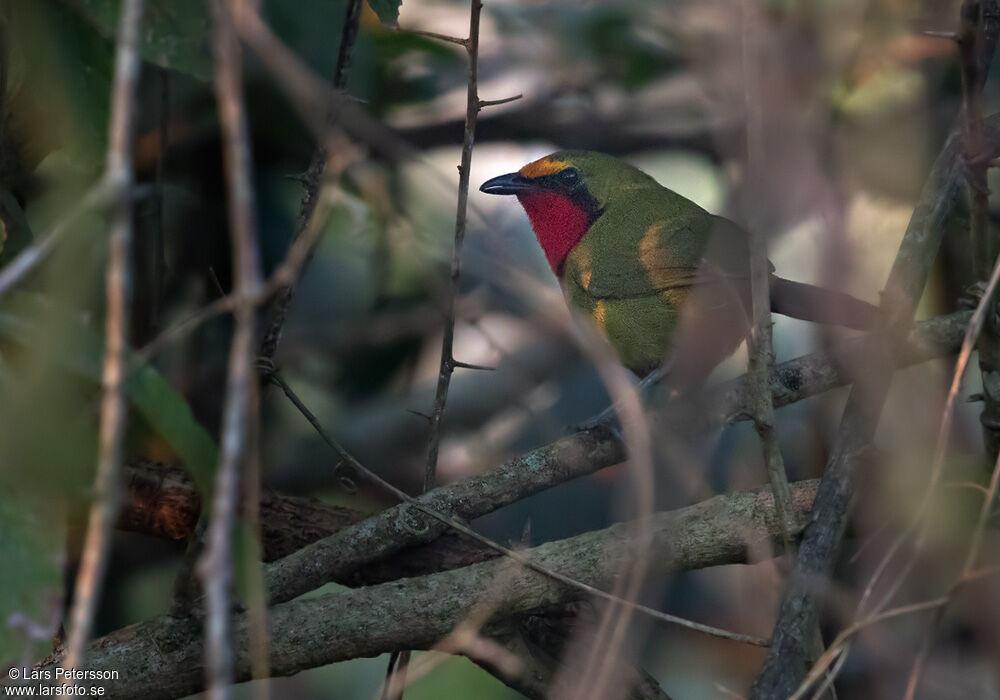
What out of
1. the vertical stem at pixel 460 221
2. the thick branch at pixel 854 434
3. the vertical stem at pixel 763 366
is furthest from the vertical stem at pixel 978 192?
the vertical stem at pixel 460 221

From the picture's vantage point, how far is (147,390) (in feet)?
4.96

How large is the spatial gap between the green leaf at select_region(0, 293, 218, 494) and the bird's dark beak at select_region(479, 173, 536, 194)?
2787mm

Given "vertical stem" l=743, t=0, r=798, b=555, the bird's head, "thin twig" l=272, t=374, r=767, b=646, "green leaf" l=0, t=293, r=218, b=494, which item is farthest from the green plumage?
"green leaf" l=0, t=293, r=218, b=494

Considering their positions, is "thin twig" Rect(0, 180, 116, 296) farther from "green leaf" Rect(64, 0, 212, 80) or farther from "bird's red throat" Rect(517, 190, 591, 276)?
"bird's red throat" Rect(517, 190, 591, 276)

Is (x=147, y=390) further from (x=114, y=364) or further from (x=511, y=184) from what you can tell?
(x=511, y=184)

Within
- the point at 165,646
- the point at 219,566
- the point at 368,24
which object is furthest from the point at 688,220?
the point at 219,566

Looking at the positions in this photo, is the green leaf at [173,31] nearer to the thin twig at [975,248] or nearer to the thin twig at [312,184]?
the thin twig at [312,184]

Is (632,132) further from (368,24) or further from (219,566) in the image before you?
(219,566)

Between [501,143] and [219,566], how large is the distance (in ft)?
14.3

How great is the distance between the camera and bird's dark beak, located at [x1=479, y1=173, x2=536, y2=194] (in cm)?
420

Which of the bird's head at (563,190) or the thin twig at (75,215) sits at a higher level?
the bird's head at (563,190)

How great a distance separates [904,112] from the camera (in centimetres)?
437

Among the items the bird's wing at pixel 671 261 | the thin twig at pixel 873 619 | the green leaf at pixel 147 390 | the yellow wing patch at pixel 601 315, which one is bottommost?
the thin twig at pixel 873 619

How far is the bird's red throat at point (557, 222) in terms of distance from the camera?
4152 millimetres
